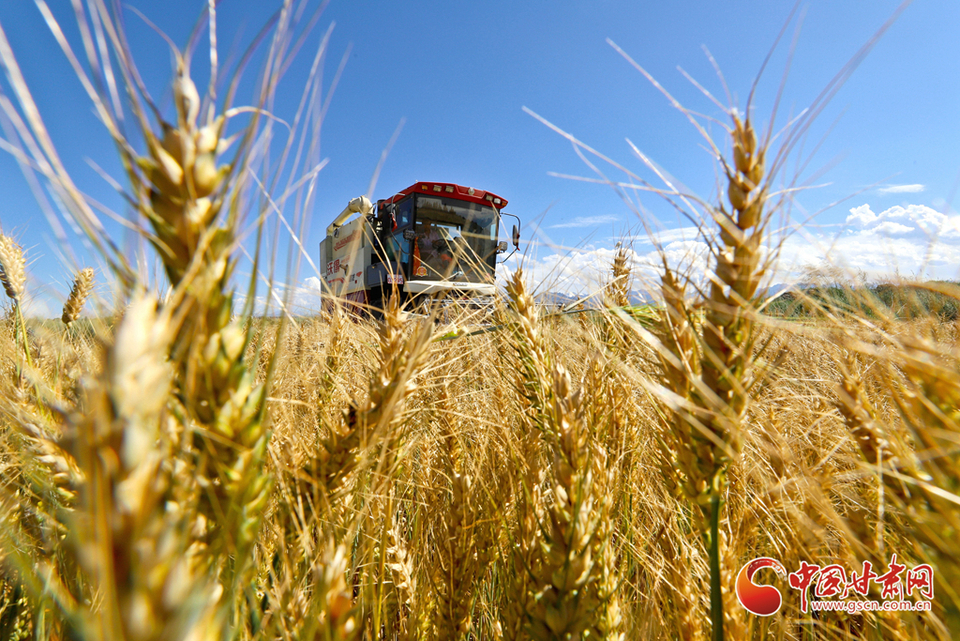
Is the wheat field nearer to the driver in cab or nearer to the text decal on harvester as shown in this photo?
the text decal on harvester

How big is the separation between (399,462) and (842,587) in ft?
3.54

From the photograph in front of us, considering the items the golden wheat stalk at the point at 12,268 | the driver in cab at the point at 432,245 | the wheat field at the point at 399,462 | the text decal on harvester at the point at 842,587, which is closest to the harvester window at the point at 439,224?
the driver in cab at the point at 432,245

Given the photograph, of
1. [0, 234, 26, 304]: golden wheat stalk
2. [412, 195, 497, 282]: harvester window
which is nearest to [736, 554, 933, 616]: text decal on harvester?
[0, 234, 26, 304]: golden wheat stalk

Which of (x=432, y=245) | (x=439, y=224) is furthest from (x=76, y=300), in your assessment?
(x=439, y=224)

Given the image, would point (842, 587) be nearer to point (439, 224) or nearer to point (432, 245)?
point (432, 245)

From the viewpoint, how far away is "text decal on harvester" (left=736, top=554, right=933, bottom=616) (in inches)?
32.1

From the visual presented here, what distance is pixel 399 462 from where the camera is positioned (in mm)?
1027

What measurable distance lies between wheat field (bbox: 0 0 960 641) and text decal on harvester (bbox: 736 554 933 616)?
0.02 meters

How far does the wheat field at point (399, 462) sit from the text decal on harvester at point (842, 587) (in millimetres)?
19

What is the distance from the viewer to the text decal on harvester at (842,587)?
2.67ft

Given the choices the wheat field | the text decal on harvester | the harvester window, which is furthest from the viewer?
the harvester window

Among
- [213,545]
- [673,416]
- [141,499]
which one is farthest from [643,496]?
[141,499]

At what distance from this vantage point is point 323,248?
14.8 meters

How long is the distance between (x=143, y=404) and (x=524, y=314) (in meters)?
1.09
